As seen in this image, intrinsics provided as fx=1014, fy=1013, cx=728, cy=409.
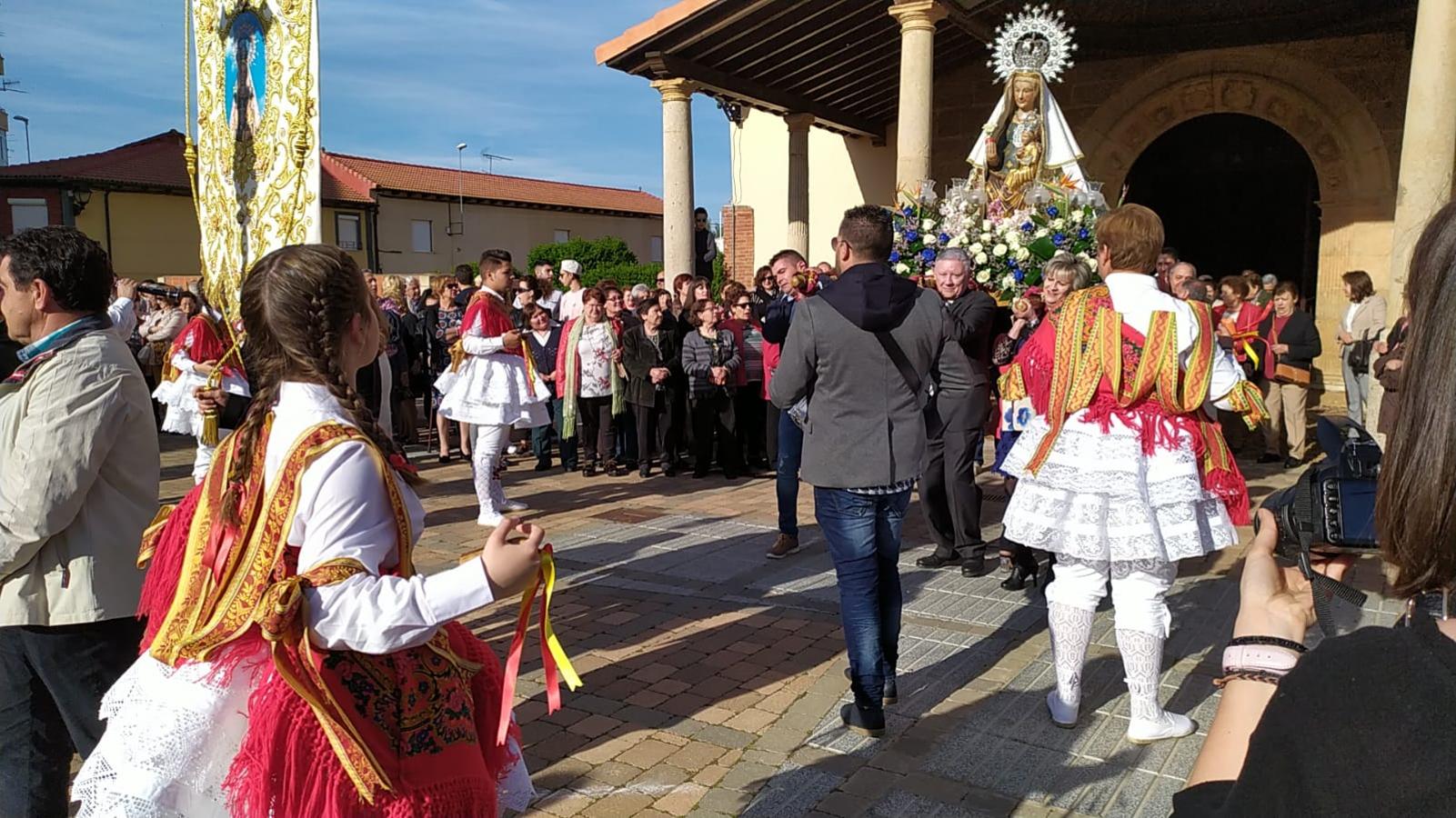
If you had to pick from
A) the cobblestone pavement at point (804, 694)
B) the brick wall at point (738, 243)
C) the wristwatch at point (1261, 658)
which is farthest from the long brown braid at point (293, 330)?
the brick wall at point (738, 243)

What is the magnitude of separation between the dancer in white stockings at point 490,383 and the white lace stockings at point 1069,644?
484cm

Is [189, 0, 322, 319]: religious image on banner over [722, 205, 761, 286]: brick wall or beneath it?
beneath

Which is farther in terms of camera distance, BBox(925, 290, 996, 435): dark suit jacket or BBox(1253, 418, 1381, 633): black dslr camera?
BBox(925, 290, 996, 435): dark suit jacket

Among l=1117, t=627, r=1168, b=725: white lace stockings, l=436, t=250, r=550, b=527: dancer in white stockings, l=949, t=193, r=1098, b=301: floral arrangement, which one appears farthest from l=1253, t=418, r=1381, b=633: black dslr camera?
l=436, t=250, r=550, b=527: dancer in white stockings

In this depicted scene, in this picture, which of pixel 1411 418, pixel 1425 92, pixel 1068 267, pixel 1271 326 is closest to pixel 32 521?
pixel 1411 418

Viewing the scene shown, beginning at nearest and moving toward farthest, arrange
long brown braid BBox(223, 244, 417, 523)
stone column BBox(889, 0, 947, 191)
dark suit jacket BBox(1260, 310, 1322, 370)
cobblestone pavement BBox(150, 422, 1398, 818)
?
long brown braid BBox(223, 244, 417, 523)
cobblestone pavement BBox(150, 422, 1398, 818)
dark suit jacket BBox(1260, 310, 1322, 370)
stone column BBox(889, 0, 947, 191)

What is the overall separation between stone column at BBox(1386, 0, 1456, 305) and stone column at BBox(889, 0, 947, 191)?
14.9 ft

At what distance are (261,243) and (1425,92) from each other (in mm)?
9271

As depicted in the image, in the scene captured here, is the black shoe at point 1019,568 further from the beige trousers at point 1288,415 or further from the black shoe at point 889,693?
the beige trousers at point 1288,415

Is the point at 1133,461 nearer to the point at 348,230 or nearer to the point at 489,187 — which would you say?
the point at 348,230

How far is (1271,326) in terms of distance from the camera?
10781mm

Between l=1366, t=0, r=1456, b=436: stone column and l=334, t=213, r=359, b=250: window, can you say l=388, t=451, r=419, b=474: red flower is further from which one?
l=334, t=213, r=359, b=250: window

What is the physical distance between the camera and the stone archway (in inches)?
553

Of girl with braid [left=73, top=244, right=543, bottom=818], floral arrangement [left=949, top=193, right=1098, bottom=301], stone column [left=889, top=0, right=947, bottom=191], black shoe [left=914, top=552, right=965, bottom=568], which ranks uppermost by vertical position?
stone column [left=889, top=0, right=947, bottom=191]
